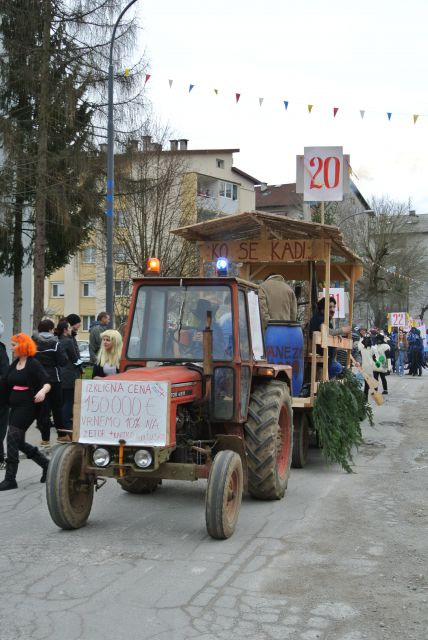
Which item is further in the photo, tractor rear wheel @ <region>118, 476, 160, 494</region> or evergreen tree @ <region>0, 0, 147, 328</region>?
evergreen tree @ <region>0, 0, 147, 328</region>

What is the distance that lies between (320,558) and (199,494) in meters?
2.44

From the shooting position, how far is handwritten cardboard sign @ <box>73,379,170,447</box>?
6176 millimetres

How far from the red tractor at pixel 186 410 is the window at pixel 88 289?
160 feet

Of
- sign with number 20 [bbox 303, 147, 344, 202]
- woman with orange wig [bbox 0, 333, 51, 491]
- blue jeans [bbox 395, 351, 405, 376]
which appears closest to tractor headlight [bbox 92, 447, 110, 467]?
woman with orange wig [bbox 0, 333, 51, 491]

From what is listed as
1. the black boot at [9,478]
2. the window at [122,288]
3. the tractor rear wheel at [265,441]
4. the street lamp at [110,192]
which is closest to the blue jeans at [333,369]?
the tractor rear wheel at [265,441]

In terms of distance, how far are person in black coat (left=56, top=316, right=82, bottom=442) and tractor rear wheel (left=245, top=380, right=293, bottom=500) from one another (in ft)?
14.8

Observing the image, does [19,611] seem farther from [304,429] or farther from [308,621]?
[304,429]

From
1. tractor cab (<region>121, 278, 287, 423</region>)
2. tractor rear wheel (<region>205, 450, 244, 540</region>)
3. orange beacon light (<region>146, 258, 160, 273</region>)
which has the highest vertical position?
orange beacon light (<region>146, 258, 160, 273</region>)

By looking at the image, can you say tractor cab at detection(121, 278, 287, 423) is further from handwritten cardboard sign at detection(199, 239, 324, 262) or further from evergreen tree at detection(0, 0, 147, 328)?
evergreen tree at detection(0, 0, 147, 328)

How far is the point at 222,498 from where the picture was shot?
6.18 m

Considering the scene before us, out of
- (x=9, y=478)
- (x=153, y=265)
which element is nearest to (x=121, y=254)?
(x=9, y=478)

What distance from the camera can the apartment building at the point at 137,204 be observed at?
73.3ft

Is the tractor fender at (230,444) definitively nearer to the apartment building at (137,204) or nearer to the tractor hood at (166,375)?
the tractor hood at (166,375)

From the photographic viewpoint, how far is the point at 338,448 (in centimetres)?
975
